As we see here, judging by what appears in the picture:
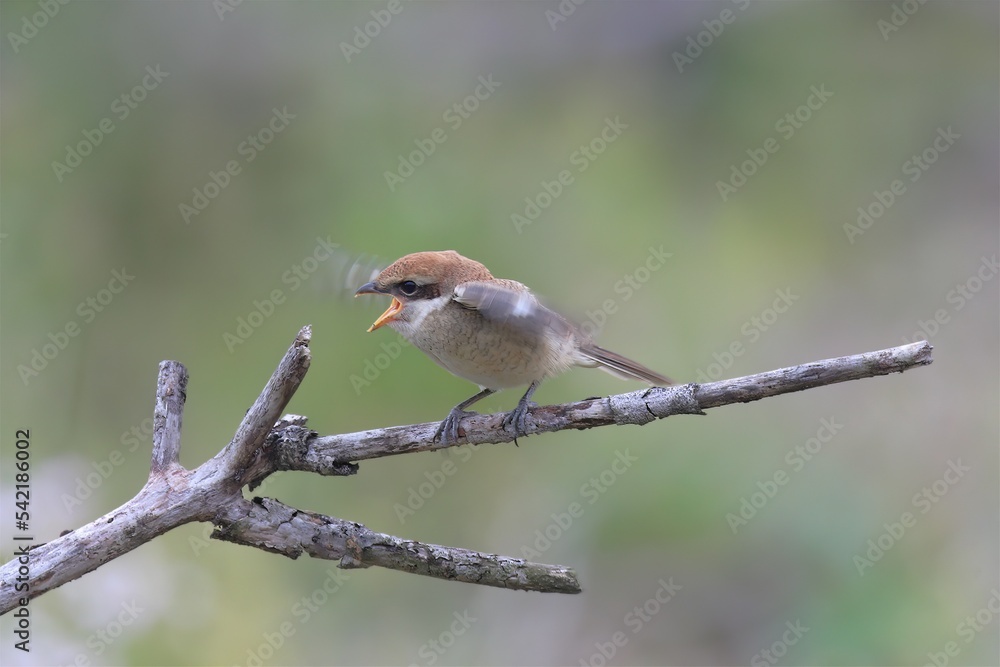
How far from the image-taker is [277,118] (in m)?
6.93

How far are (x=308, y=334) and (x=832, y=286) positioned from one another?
5681 mm

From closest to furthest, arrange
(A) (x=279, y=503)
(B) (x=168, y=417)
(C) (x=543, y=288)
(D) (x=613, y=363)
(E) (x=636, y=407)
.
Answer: (E) (x=636, y=407), (A) (x=279, y=503), (B) (x=168, y=417), (D) (x=613, y=363), (C) (x=543, y=288)

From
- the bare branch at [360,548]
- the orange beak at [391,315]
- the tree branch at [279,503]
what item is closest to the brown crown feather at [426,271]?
the orange beak at [391,315]

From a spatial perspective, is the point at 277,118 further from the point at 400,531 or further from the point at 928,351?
the point at 928,351

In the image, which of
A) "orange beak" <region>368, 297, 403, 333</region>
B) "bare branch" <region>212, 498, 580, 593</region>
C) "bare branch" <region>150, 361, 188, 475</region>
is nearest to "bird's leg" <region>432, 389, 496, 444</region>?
"bare branch" <region>212, 498, 580, 593</region>

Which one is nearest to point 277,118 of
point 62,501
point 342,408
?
point 342,408

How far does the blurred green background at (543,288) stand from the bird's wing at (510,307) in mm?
820

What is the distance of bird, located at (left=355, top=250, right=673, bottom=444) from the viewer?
354 cm

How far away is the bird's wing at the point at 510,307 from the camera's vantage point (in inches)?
130

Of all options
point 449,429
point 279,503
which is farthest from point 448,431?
point 279,503

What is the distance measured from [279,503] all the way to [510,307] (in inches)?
45.1

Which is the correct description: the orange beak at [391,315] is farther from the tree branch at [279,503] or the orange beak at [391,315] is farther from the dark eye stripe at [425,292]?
the tree branch at [279,503]

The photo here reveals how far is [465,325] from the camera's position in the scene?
3.57 m

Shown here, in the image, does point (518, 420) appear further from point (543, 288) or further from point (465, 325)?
point (543, 288)
